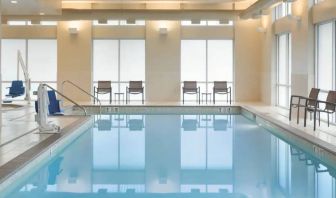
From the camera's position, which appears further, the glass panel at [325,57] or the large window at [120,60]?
the large window at [120,60]

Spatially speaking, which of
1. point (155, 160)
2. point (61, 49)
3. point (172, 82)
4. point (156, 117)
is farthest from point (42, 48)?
point (155, 160)

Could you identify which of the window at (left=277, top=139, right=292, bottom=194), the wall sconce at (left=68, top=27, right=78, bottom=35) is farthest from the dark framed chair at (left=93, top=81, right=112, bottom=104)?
the window at (left=277, top=139, right=292, bottom=194)

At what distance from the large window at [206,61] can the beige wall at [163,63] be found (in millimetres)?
432

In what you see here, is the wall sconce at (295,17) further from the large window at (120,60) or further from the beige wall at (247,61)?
the large window at (120,60)

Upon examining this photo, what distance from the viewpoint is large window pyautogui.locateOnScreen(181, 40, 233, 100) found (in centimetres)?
1609

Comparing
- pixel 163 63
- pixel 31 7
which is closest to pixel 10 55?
pixel 31 7

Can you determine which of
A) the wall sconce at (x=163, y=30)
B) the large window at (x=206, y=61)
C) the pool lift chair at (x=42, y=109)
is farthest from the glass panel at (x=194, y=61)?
the pool lift chair at (x=42, y=109)

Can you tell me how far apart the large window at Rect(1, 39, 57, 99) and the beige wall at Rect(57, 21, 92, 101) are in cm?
62

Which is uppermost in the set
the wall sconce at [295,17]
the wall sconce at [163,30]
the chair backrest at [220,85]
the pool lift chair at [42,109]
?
the wall sconce at [163,30]

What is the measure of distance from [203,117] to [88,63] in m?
4.82

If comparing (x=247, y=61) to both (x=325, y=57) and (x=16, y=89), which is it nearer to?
(x=325, y=57)

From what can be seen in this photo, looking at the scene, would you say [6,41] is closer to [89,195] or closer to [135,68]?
[135,68]

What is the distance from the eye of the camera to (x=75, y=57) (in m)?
15.8

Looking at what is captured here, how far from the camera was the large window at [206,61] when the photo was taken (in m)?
16.1
